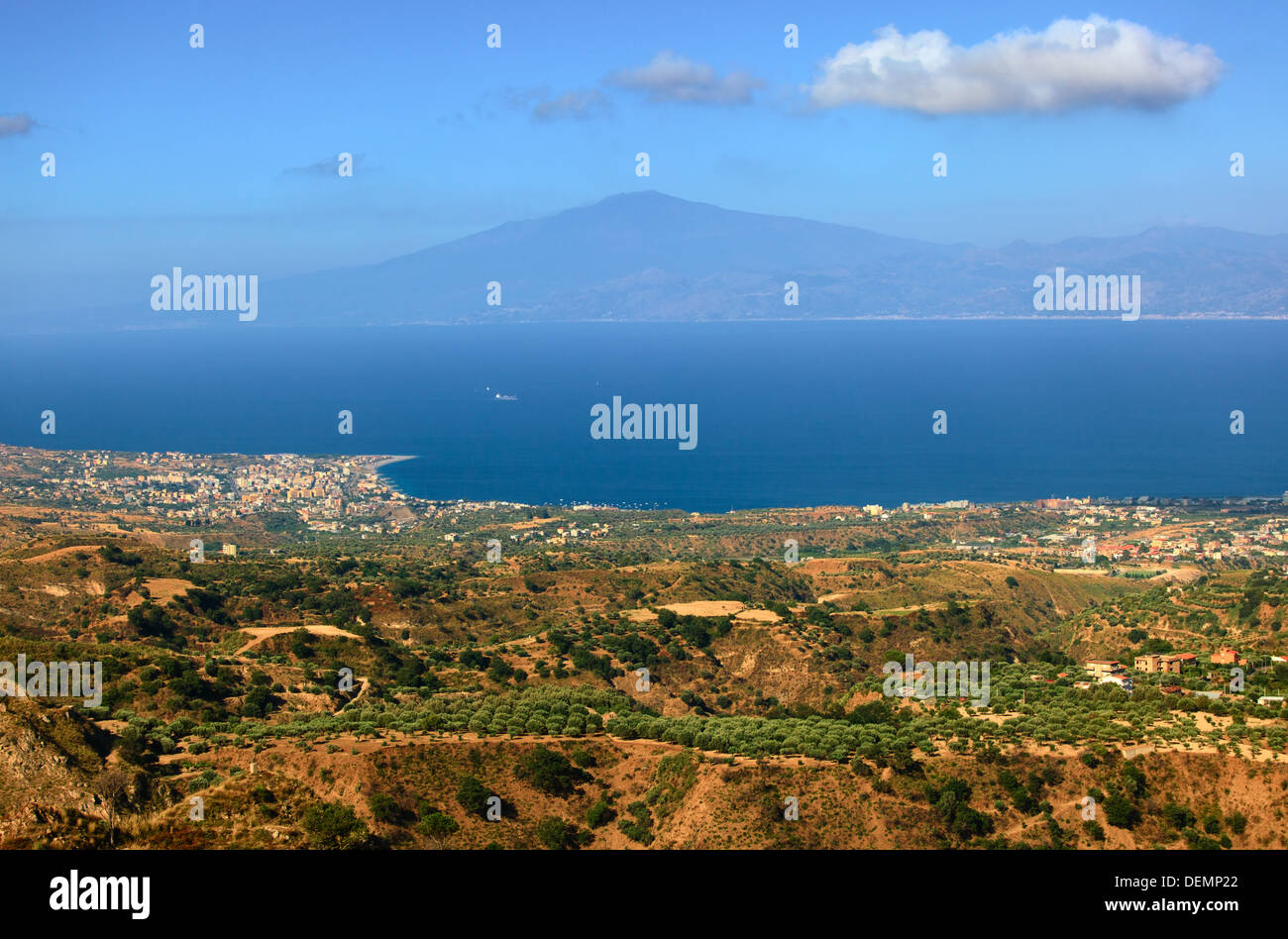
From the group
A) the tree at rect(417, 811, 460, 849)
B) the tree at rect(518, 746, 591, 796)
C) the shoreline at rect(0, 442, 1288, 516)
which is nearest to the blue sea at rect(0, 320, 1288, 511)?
the shoreline at rect(0, 442, 1288, 516)

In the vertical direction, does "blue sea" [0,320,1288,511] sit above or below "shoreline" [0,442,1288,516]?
above

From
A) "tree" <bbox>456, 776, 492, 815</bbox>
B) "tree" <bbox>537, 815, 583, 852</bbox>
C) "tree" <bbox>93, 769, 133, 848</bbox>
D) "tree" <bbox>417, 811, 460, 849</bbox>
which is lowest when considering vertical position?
"tree" <bbox>537, 815, 583, 852</bbox>

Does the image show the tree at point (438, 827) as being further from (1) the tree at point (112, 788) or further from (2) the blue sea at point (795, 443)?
(2) the blue sea at point (795, 443)

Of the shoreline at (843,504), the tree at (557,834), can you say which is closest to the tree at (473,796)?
the tree at (557,834)

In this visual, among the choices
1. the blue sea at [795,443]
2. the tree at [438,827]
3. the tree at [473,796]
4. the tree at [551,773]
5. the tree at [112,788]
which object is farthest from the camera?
the blue sea at [795,443]

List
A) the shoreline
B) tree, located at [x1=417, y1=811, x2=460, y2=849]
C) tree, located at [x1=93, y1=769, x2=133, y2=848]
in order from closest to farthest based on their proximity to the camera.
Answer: tree, located at [x1=93, y1=769, x2=133, y2=848] → tree, located at [x1=417, y1=811, x2=460, y2=849] → the shoreline

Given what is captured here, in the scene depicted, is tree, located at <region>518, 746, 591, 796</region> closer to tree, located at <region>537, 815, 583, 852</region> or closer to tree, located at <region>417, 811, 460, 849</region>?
tree, located at <region>537, 815, 583, 852</region>

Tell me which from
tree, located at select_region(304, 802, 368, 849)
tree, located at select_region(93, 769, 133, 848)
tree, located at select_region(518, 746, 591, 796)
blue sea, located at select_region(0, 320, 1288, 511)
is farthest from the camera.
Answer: blue sea, located at select_region(0, 320, 1288, 511)

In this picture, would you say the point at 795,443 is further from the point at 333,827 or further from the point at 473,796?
the point at 333,827

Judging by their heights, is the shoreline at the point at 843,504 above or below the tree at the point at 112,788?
above

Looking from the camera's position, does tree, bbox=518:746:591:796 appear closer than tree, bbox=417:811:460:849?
No

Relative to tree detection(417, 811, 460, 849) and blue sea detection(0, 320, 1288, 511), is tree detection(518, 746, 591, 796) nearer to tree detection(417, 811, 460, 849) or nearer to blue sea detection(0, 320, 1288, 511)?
tree detection(417, 811, 460, 849)
